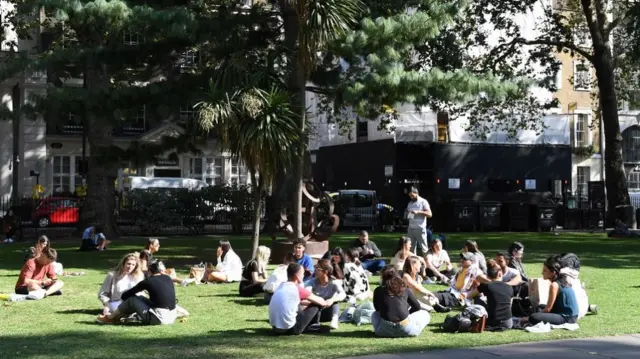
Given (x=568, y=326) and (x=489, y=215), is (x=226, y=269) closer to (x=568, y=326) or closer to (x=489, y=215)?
(x=568, y=326)

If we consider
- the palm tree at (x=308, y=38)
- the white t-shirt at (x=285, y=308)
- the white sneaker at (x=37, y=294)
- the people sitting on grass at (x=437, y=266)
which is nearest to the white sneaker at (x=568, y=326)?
the white t-shirt at (x=285, y=308)

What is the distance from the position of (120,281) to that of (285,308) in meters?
2.75

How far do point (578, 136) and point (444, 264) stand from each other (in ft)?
126

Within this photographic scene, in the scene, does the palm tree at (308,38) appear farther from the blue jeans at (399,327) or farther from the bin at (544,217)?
the bin at (544,217)

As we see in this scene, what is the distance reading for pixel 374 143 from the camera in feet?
140

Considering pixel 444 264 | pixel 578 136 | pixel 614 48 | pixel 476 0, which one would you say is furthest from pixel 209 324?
pixel 578 136

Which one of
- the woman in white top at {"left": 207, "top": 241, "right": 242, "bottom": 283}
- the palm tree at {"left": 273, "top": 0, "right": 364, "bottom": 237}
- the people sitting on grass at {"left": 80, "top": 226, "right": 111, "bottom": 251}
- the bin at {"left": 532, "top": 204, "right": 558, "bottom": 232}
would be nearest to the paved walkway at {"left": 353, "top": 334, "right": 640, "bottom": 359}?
the woman in white top at {"left": 207, "top": 241, "right": 242, "bottom": 283}

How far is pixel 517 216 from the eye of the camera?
122 ft

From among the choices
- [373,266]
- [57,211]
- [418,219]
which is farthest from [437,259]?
[57,211]

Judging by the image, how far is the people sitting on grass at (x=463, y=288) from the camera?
13.3m

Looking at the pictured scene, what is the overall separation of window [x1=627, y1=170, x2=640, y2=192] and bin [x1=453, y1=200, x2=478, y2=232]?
2394cm

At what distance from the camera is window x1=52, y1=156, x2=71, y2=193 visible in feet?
167

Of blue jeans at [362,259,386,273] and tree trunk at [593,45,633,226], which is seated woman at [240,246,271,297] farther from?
tree trunk at [593,45,633,226]

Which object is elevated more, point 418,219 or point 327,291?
point 418,219
